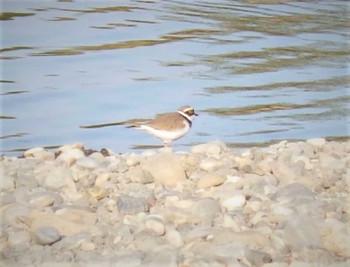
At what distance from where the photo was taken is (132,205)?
158 inches

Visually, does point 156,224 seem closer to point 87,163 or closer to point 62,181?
point 62,181

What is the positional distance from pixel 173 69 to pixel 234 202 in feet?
7.79

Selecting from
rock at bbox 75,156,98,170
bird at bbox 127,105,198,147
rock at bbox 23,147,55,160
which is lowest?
rock at bbox 23,147,55,160

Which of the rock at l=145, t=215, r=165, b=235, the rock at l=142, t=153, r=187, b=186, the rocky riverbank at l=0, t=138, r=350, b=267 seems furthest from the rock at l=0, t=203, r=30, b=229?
the rock at l=142, t=153, r=187, b=186

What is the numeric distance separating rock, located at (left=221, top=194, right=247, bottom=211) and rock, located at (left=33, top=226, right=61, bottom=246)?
32.0 inches

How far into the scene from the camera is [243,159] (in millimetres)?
4629

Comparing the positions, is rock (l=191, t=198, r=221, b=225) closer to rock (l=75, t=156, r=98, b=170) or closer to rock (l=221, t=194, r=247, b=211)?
rock (l=221, t=194, r=247, b=211)

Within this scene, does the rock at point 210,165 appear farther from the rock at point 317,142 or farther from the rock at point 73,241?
the rock at point 73,241

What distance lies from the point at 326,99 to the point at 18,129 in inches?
81.5

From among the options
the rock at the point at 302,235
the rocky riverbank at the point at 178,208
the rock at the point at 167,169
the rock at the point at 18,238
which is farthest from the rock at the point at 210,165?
the rock at the point at 18,238

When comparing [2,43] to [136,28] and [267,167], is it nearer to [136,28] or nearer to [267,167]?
[136,28]

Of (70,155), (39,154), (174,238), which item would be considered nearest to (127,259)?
(174,238)

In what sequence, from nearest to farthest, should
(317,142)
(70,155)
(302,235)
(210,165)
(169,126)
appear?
(302,235) → (210,165) → (70,155) → (317,142) → (169,126)

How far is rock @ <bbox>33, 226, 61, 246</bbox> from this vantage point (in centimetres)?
361
